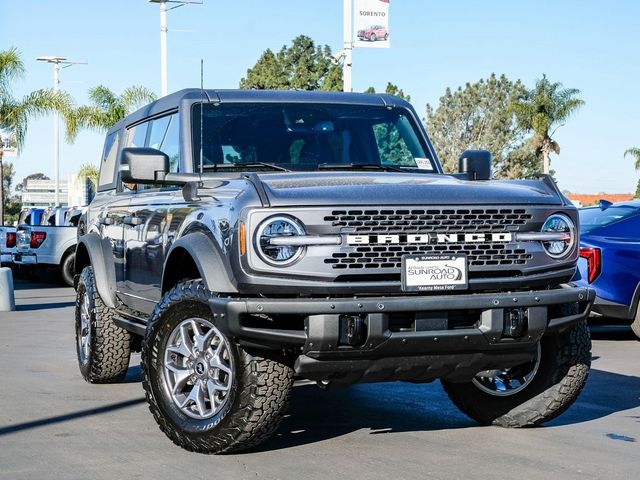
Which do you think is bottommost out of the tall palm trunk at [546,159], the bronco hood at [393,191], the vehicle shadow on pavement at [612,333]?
the vehicle shadow on pavement at [612,333]

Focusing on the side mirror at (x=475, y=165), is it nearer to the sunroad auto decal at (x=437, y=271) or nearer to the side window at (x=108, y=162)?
the sunroad auto decal at (x=437, y=271)

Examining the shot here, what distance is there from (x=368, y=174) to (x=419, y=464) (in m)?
1.71

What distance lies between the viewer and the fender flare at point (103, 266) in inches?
320

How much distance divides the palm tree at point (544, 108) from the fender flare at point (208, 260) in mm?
62391

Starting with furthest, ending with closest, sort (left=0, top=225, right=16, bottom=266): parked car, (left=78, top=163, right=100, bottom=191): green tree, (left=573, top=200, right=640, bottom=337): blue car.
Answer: (left=78, top=163, right=100, bottom=191): green tree → (left=0, top=225, right=16, bottom=266): parked car → (left=573, top=200, right=640, bottom=337): blue car

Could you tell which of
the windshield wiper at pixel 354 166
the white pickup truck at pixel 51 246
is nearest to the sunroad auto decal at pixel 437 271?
the windshield wiper at pixel 354 166

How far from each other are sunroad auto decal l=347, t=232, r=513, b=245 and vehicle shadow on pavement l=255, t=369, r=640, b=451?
1336mm

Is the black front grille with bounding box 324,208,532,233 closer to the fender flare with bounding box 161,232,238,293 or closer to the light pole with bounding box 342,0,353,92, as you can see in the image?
the fender flare with bounding box 161,232,238,293

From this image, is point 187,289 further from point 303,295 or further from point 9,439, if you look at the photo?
point 9,439

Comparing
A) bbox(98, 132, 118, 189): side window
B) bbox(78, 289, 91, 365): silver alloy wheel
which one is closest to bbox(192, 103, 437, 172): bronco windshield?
bbox(98, 132, 118, 189): side window

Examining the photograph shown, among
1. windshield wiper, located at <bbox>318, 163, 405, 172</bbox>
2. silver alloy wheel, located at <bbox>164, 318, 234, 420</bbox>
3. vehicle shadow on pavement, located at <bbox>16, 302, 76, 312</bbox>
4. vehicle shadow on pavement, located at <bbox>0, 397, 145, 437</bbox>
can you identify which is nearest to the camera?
silver alloy wheel, located at <bbox>164, 318, 234, 420</bbox>

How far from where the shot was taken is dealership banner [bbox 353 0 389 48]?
30.1 metres

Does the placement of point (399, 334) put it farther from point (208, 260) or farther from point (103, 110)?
point (103, 110)

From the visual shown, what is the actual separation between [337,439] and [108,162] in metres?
3.98
